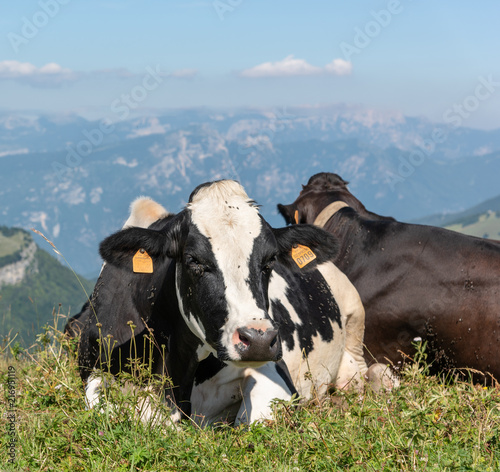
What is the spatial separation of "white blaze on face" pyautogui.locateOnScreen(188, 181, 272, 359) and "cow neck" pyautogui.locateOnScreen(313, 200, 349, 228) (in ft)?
17.7

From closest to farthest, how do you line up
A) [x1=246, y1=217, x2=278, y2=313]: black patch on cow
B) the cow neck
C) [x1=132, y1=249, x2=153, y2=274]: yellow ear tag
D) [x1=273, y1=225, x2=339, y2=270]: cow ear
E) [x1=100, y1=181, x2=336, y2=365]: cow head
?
[x1=100, y1=181, x2=336, y2=365]: cow head, [x1=246, y1=217, x2=278, y2=313]: black patch on cow, [x1=132, y1=249, x2=153, y2=274]: yellow ear tag, [x1=273, y1=225, x2=339, y2=270]: cow ear, the cow neck

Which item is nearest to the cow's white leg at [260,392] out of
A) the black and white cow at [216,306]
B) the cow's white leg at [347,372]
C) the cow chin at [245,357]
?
the black and white cow at [216,306]

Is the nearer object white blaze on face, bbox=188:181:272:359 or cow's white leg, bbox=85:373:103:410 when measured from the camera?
white blaze on face, bbox=188:181:272:359

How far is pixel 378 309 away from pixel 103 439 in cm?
540

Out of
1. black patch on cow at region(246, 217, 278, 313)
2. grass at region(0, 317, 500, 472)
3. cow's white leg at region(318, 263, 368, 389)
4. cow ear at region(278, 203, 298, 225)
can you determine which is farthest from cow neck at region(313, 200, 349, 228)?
A: grass at region(0, 317, 500, 472)

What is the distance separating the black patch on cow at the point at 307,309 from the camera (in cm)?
688

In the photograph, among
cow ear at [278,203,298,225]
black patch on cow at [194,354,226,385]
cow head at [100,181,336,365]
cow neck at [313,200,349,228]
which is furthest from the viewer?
cow ear at [278,203,298,225]

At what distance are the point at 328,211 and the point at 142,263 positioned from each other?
6.12m

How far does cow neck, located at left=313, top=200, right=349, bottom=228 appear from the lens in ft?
36.1

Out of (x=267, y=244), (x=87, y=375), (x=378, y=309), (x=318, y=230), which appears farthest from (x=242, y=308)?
(x=378, y=309)

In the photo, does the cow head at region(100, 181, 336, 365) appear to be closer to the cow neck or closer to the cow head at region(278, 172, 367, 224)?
the cow neck

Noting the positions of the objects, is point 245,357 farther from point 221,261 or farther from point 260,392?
point 260,392

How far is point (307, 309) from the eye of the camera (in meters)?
7.53

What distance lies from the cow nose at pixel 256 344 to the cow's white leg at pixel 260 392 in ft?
3.35
